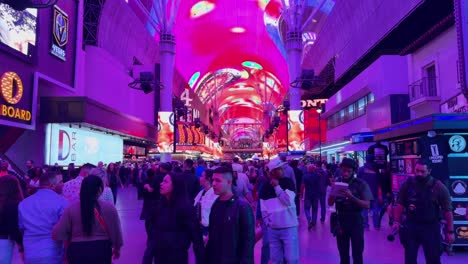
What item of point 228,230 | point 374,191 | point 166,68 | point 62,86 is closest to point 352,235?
point 228,230

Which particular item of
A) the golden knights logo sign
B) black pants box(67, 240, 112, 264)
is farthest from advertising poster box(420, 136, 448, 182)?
the golden knights logo sign

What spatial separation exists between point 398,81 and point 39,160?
58.7ft

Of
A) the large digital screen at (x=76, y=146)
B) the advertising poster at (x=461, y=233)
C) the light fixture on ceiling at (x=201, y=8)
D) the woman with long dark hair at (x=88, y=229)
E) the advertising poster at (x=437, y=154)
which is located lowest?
the advertising poster at (x=461, y=233)

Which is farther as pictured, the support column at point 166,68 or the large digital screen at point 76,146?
the support column at point 166,68

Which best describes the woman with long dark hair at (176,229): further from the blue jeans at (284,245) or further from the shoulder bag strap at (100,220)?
the blue jeans at (284,245)

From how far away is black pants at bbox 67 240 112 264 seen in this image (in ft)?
11.3

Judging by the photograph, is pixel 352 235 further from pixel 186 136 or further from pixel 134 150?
pixel 134 150

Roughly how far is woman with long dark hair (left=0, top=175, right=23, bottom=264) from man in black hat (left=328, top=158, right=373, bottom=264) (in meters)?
3.78

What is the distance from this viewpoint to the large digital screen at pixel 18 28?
14.8 m

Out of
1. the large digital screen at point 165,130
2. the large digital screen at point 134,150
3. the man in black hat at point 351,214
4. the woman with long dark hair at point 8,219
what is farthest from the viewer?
the large digital screen at point 134,150

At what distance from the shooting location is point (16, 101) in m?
15.5

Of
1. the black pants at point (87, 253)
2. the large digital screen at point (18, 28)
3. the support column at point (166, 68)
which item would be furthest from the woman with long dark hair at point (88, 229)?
the support column at point (166, 68)

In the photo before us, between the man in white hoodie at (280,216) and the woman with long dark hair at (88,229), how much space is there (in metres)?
1.95

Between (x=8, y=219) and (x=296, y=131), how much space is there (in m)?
20.6
